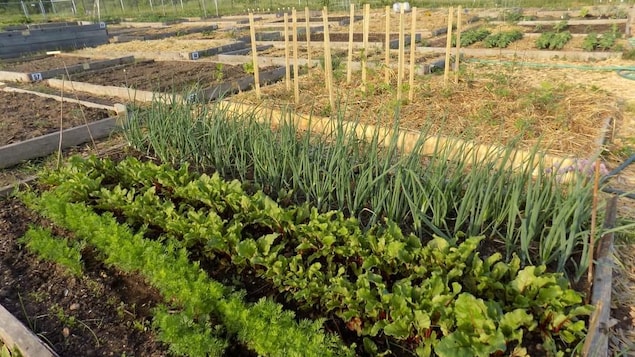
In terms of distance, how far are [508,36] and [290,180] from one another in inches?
303

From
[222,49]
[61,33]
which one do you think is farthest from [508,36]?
[61,33]

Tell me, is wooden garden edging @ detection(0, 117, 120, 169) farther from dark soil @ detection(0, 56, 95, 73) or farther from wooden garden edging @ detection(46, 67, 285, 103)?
dark soil @ detection(0, 56, 95, 73)

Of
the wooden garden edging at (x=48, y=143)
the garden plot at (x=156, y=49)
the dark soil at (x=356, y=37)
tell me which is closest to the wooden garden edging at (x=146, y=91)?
the wooden garden edging at (x=48, y=143)

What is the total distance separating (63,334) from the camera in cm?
219

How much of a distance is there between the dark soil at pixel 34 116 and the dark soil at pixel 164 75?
1.11 meters

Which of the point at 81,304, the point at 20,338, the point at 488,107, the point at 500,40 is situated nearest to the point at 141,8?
the point at 500,40

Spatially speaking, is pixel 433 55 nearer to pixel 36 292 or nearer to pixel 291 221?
pixel 291 221

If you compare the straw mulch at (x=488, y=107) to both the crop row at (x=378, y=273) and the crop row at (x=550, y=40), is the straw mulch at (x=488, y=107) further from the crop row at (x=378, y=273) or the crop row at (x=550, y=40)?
the crop row at (x=550, y=40)

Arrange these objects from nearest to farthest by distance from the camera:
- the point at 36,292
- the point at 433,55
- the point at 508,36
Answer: the point at 36,292
the point at 433,55
the point at 508,36

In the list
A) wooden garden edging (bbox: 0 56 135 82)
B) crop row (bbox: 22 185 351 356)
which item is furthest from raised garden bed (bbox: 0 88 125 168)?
crop row (bbox: 22 185 351 356)

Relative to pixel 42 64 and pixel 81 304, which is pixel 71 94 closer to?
pixel 42 64

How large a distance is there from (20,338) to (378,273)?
173 cm

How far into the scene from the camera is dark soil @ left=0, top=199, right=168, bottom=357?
2117mm

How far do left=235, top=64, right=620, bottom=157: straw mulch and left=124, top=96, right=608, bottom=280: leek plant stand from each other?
918 millimetres
